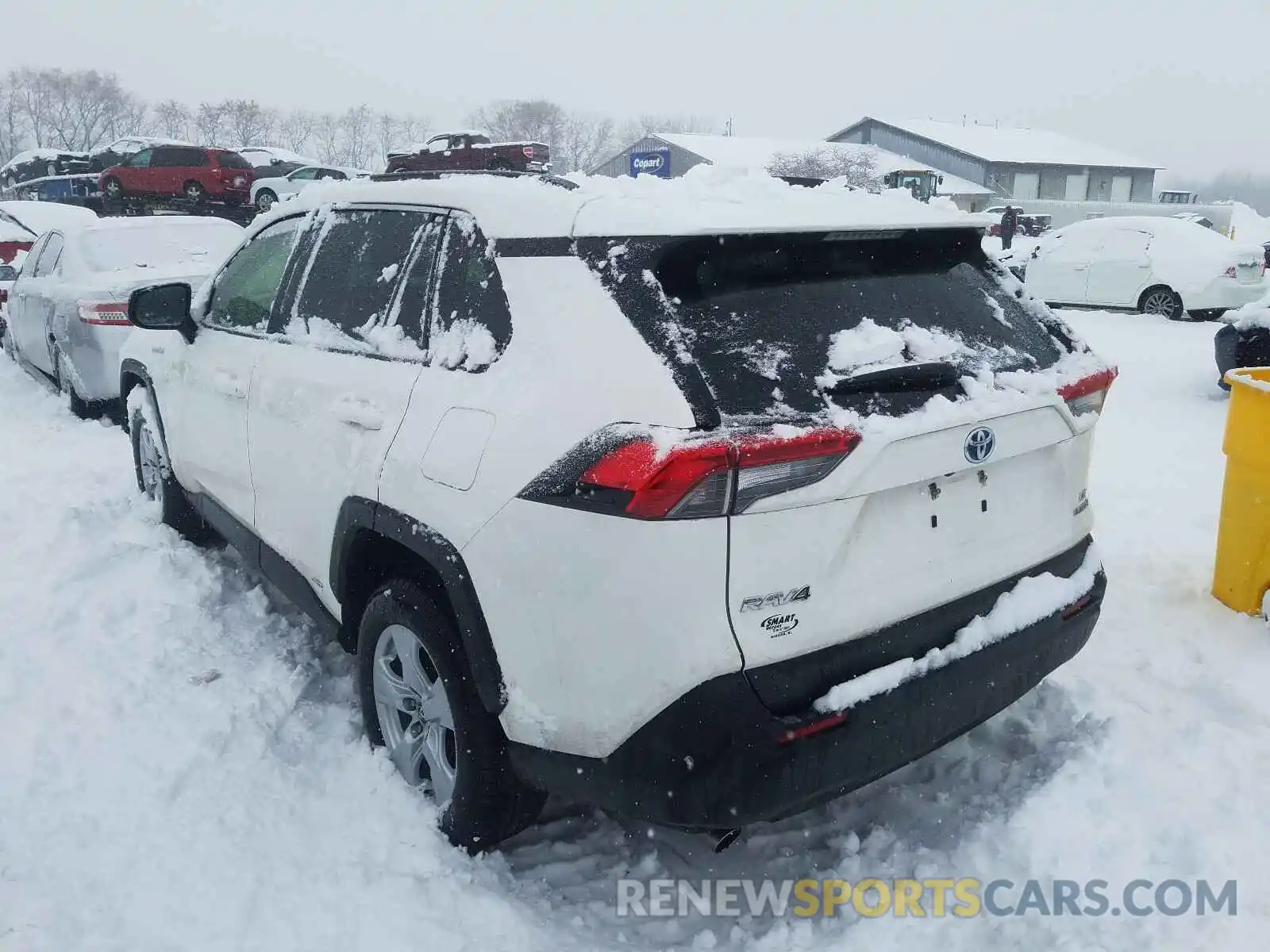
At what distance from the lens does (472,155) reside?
22.3 meters

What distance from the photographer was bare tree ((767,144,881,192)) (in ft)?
162

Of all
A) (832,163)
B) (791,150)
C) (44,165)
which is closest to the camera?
(44,165)

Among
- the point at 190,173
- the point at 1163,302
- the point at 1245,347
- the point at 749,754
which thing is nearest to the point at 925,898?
the point at 749,754

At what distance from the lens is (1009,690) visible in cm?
250

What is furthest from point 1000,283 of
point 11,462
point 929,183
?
point 929,183

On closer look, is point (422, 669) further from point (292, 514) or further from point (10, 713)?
point (10, 713)

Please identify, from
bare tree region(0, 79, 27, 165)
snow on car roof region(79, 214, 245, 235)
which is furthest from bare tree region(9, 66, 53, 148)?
snow on car roof region(79, 214, 245, 235)

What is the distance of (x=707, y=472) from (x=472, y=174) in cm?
143

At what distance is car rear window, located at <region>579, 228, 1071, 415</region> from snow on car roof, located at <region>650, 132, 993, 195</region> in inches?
2023

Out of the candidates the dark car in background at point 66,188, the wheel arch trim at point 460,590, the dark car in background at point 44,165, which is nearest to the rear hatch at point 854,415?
the wheel arch trim at point 460,590

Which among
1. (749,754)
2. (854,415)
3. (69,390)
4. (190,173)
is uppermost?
(190,173)

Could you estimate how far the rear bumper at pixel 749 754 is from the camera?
2021 mm

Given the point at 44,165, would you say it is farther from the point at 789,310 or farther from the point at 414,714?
the point at 789,310

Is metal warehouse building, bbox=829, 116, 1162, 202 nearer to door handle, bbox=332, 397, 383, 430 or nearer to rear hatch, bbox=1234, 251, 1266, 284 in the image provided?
rear hatch, bbox=1234, 251, 1266, 284
